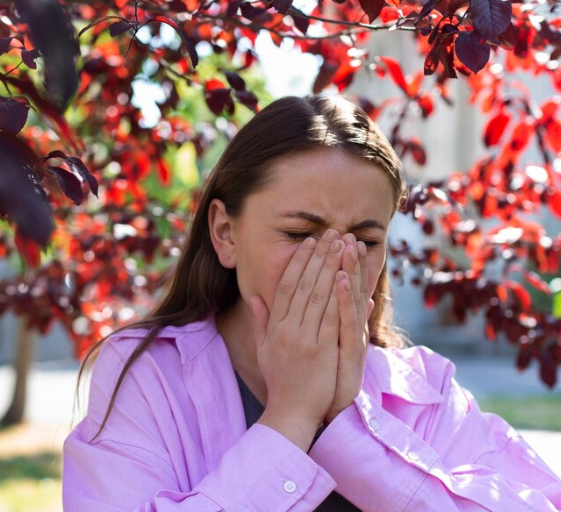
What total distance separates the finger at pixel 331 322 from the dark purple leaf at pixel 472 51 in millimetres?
→ 574

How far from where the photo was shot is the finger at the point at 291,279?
2.01 m

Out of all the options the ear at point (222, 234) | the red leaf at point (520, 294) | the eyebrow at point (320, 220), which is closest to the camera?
the eyebrow at point (320, 220)

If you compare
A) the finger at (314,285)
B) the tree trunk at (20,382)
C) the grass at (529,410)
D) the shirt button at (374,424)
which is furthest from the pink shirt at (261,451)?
the tree trunk at (20,382)

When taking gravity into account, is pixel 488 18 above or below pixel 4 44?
above

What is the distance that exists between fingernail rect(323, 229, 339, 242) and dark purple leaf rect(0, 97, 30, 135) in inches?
28.2

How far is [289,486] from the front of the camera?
5.94 feet

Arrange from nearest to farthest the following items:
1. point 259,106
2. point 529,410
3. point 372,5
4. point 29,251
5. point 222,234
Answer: point 29,251
point 372,5
point 222,234
point 259,106
point 529,410

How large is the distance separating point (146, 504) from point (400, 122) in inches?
84.9

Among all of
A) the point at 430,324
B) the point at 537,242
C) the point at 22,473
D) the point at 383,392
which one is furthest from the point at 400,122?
the point at 430,324

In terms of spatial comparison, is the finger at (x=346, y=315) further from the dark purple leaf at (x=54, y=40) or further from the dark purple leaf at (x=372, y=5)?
the dark purple leaf at (x=54, y=40)

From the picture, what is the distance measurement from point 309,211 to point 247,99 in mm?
793

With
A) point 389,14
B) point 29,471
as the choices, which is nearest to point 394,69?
point 389,14

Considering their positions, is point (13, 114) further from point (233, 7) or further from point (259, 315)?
point (233, 7)

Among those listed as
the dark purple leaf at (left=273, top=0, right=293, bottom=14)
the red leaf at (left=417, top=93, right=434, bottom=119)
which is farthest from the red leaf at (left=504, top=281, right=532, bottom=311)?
the dark purple leaf at (left=273, top=0, right=293, bottom=14)
